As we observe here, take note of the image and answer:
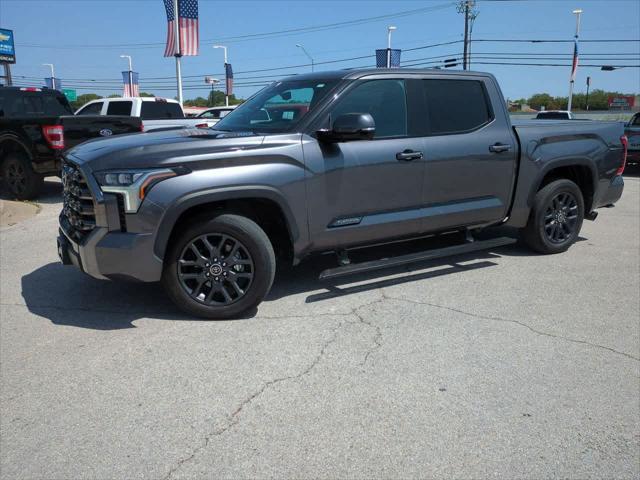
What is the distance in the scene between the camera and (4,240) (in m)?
7.30

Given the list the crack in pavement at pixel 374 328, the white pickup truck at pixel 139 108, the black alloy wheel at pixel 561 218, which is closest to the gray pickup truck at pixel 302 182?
the black alloy wheel at pixel 561 218

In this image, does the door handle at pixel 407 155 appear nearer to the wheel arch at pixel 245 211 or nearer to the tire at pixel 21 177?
the wheel arch at pixel 245 211

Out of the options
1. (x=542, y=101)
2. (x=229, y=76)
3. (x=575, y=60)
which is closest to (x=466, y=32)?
(x=575, y=60)

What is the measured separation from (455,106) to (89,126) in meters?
6.89

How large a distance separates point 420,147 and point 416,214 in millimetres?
623

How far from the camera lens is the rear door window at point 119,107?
14836mm

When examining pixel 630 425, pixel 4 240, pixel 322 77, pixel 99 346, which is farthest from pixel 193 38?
pixel 630 425

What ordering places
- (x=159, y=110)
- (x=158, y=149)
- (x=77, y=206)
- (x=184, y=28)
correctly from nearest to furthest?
(x=158, y=149), (x=77, y=206), (x=159, y=110), (x=184, y=28)

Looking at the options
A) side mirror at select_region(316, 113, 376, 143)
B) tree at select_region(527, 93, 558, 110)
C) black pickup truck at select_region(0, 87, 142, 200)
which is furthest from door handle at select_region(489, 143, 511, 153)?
tree at select_region(527, 93, 558, 110)

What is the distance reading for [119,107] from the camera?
1491 cm

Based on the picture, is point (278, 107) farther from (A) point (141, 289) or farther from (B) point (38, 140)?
(B) point (38, 140)

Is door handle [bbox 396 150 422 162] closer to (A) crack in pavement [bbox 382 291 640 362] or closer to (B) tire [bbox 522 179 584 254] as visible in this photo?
(A) crack in pavement [bbox 382 291 640 362]

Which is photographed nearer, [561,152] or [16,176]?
[561,152]

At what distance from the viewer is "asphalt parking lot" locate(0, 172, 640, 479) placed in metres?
2.77
